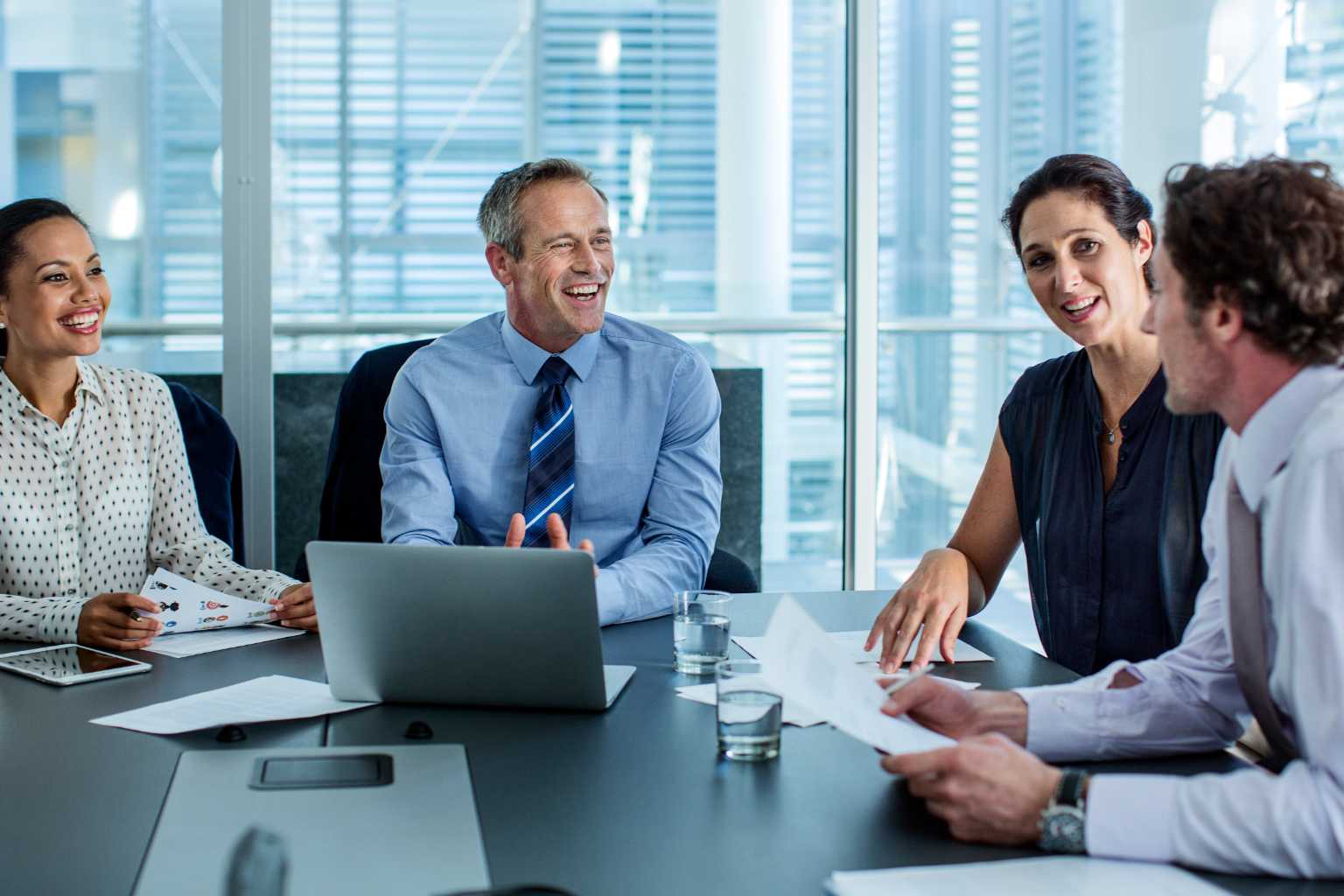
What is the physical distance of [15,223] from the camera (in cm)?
239

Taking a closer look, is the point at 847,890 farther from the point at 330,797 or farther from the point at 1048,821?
the point at 330,797

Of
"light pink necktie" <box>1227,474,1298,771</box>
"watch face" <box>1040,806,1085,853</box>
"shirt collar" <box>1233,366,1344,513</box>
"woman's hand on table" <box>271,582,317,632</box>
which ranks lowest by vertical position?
"watch face" <box>1040,806,1085,853</box>

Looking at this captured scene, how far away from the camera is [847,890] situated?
992 mm

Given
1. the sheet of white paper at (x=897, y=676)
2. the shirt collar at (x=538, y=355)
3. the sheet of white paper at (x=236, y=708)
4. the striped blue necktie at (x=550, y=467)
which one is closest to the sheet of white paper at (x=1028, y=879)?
the sheet of white paper at (x=897, y=676)

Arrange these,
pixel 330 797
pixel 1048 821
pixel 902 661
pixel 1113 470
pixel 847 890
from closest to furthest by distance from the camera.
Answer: pixel 847 890 < pixel 1048 821 < pixel 330 797 < pixel 902 661 < pixel 1113 470

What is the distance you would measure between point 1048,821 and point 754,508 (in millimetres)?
2590

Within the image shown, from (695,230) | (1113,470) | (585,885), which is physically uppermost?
(695,230)

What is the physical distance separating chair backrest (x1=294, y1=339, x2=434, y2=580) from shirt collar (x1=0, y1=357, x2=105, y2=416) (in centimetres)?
53

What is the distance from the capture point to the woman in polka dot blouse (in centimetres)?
225

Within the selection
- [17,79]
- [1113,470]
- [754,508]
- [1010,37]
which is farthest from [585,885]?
[1010,37]

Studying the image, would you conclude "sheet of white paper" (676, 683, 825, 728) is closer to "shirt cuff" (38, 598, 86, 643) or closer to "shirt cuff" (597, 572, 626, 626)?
"shirt cuff" (597, 572, 626, 626)

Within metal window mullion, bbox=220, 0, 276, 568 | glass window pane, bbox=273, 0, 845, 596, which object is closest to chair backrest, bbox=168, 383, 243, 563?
metal window mullion, bbox=220, 0, 276, 568

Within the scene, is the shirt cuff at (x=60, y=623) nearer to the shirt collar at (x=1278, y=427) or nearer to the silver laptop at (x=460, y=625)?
the silver laptop at (x=460, y=625)

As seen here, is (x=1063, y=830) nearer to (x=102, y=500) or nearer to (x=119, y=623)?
(x=119, y=623)
